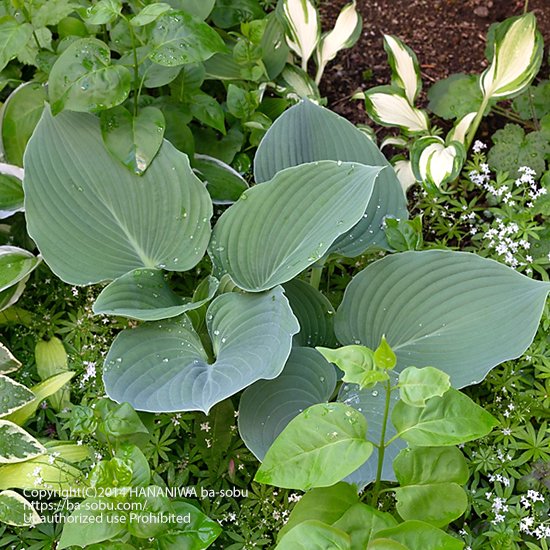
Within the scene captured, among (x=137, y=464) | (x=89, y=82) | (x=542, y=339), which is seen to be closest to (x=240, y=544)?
(x=137, y=464)

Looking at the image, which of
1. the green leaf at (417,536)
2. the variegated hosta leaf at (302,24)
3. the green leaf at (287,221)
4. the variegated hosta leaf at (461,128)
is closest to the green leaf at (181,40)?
the green leaf at (287,221)

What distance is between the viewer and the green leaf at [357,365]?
3.55 feet

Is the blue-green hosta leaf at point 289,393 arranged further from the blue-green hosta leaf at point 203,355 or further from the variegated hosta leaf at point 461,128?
the variegated hosta leaf at point 461,128

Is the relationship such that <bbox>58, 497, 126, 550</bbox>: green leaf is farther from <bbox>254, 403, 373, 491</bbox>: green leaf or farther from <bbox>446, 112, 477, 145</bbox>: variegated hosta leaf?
<bbox>446, 112, 477, 145</bbox>: variegated hosta leaf

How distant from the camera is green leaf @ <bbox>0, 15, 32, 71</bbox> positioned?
155cm

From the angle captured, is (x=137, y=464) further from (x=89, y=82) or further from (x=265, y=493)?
(x=89, y=82)

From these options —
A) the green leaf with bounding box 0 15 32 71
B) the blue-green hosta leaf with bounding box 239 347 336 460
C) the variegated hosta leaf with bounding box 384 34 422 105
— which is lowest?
Answer: the blue-green hosta leaf with bounding box 239 347 336 460

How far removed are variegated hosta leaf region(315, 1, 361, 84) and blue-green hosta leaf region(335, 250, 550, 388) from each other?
81 centimetres

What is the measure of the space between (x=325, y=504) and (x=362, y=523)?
103 mm

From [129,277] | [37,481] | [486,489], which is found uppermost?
[129,277]

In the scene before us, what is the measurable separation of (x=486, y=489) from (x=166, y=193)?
962 millimetres

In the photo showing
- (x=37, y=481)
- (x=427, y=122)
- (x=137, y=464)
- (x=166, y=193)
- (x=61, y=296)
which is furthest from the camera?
(x=427, y=122)

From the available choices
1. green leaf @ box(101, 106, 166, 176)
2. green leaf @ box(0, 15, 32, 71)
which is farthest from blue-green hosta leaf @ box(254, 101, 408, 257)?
green leaf @ box(0, 15, 32, 71)

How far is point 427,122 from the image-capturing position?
197 cm
